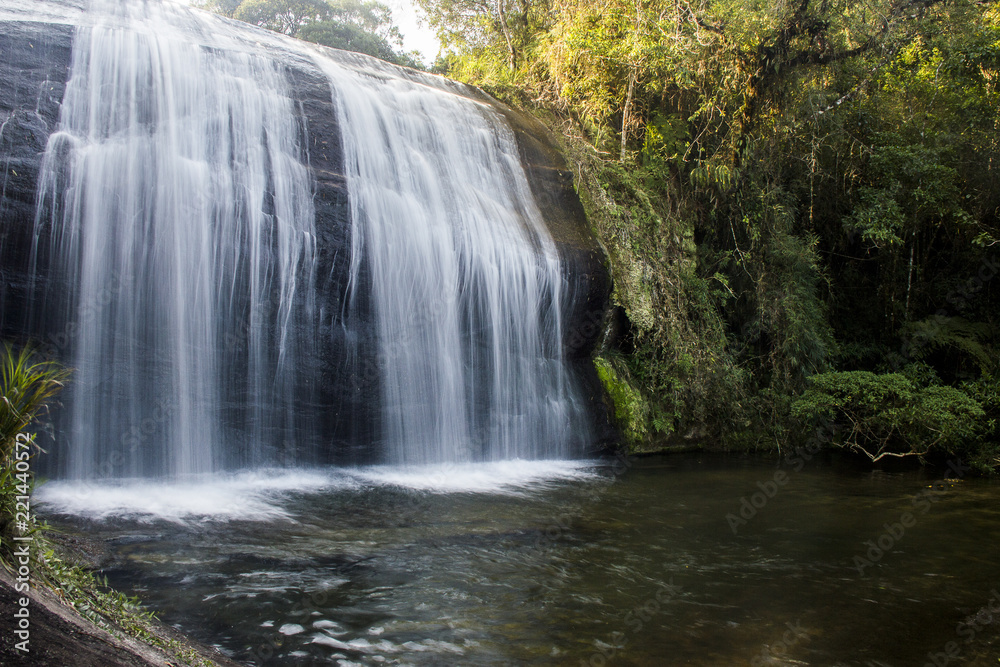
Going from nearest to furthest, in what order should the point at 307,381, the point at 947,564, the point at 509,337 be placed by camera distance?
the point at 947,564
the point at 307,381
the point at 509,337

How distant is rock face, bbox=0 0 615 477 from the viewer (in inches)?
256

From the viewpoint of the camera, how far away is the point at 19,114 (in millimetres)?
6848

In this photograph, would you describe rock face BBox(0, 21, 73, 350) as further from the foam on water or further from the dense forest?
the dense forest

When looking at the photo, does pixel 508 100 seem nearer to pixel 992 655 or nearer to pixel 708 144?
pixel 708 144

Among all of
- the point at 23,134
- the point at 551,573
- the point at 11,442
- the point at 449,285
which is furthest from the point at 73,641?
the point at 449,285

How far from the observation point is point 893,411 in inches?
411

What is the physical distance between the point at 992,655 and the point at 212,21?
1184 centimetres

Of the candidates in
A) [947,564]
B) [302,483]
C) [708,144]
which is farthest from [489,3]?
[947,564]

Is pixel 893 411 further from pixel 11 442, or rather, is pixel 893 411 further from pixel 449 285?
pixel 11 442

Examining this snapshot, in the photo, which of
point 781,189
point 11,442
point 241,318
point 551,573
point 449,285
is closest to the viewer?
point 11,442

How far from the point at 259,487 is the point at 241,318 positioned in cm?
194

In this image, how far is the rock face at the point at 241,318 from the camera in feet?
21.3

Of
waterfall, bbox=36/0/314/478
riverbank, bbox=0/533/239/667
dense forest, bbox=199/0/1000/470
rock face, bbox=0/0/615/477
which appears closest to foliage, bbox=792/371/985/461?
dense forest, bbox=199/0/1000/470

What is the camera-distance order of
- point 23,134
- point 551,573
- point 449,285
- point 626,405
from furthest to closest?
point 626,405, point 449,285, point 23,134, point 551,573
